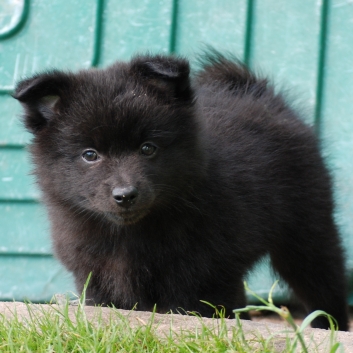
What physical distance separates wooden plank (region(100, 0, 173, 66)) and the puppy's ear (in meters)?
2.04

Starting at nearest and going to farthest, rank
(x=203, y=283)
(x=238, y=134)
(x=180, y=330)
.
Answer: (x=180, y=330) → (x=203, y=283) → (x=238, y=134)

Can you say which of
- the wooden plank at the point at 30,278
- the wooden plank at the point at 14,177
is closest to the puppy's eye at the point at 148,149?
the wooden plank at the point at 14,177

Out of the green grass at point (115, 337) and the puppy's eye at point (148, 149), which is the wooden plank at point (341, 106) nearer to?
the puppy's eye at point (148, 149)

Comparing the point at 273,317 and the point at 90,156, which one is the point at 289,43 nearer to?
the point at 273,317

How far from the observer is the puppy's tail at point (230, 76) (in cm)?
542

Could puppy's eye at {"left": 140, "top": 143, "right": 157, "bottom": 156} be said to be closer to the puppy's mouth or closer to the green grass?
the puppy's mouth

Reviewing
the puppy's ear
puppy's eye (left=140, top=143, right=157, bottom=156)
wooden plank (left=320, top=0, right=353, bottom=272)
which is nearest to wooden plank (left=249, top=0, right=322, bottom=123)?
wooden plank (left=320, top=0, right=353, bottom=272)

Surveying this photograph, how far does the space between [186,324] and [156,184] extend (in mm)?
886

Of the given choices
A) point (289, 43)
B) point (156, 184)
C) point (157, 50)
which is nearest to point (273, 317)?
point (289, 43)

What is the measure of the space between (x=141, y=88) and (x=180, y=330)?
1.48 metres

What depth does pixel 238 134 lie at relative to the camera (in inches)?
189

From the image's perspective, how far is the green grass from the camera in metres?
3.02

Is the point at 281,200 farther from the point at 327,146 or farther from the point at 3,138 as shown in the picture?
the point at 3,138

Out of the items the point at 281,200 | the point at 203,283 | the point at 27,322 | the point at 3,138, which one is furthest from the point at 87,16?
the point at 27,322
